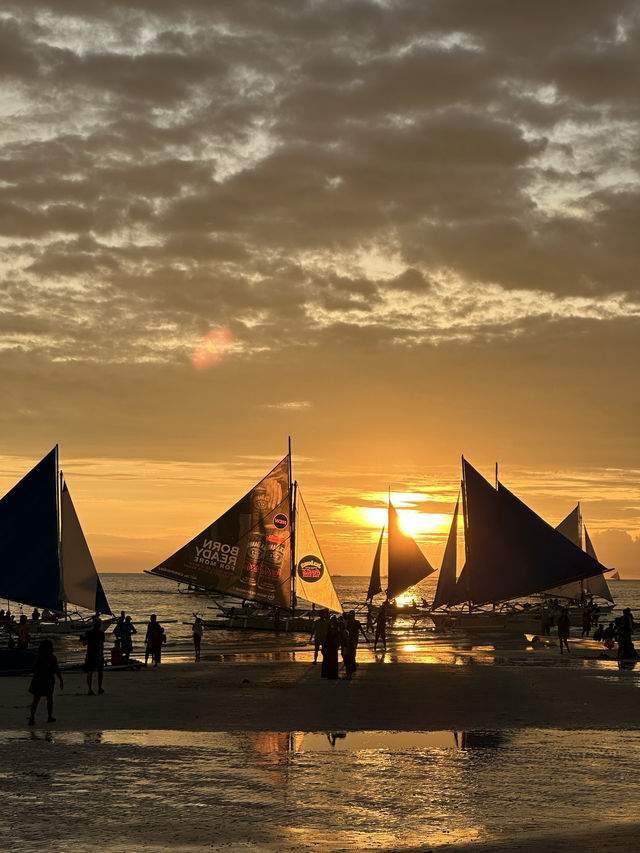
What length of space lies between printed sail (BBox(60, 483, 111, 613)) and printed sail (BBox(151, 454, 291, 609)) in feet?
14.0

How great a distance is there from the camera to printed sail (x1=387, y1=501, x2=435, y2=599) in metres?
89.8

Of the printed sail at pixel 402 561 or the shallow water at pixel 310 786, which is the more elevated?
the printed sail at pixel 402 561

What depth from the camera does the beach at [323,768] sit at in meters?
12.5

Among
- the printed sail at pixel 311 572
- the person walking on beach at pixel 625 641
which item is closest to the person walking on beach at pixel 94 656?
the person walking on beach at pixel 625 641

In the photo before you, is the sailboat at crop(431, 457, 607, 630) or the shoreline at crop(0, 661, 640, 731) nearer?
the shoreline at crop(0, 661, 640, 731)

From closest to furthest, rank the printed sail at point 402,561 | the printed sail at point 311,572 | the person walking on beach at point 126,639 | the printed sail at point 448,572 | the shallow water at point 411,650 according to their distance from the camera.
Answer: the person walking on beach at point 126,639 → the shallow water at point 411,650 → the printed sail at point 311,572 → the printed sail at point 448,572 → the printed sail at point 402,561

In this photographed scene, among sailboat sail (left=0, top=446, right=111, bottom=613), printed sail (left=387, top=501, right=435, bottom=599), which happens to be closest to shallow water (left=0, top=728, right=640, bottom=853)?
sailboat sail (left=0, top=446, right=111, bottom=613)

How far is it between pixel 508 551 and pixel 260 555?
14.8 m

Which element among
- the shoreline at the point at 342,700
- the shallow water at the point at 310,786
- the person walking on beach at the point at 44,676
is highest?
the person walking on beach at the point at 44,676

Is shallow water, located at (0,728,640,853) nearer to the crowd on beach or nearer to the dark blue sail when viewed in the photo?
the crowd on beach

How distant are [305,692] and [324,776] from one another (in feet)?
39.6

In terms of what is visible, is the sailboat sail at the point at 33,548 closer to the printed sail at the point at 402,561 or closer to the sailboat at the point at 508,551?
the sailboat at the point at 508,551

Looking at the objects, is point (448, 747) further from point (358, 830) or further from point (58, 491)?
point (58, 491)

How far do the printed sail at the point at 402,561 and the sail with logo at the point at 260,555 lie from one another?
93.8 feet
